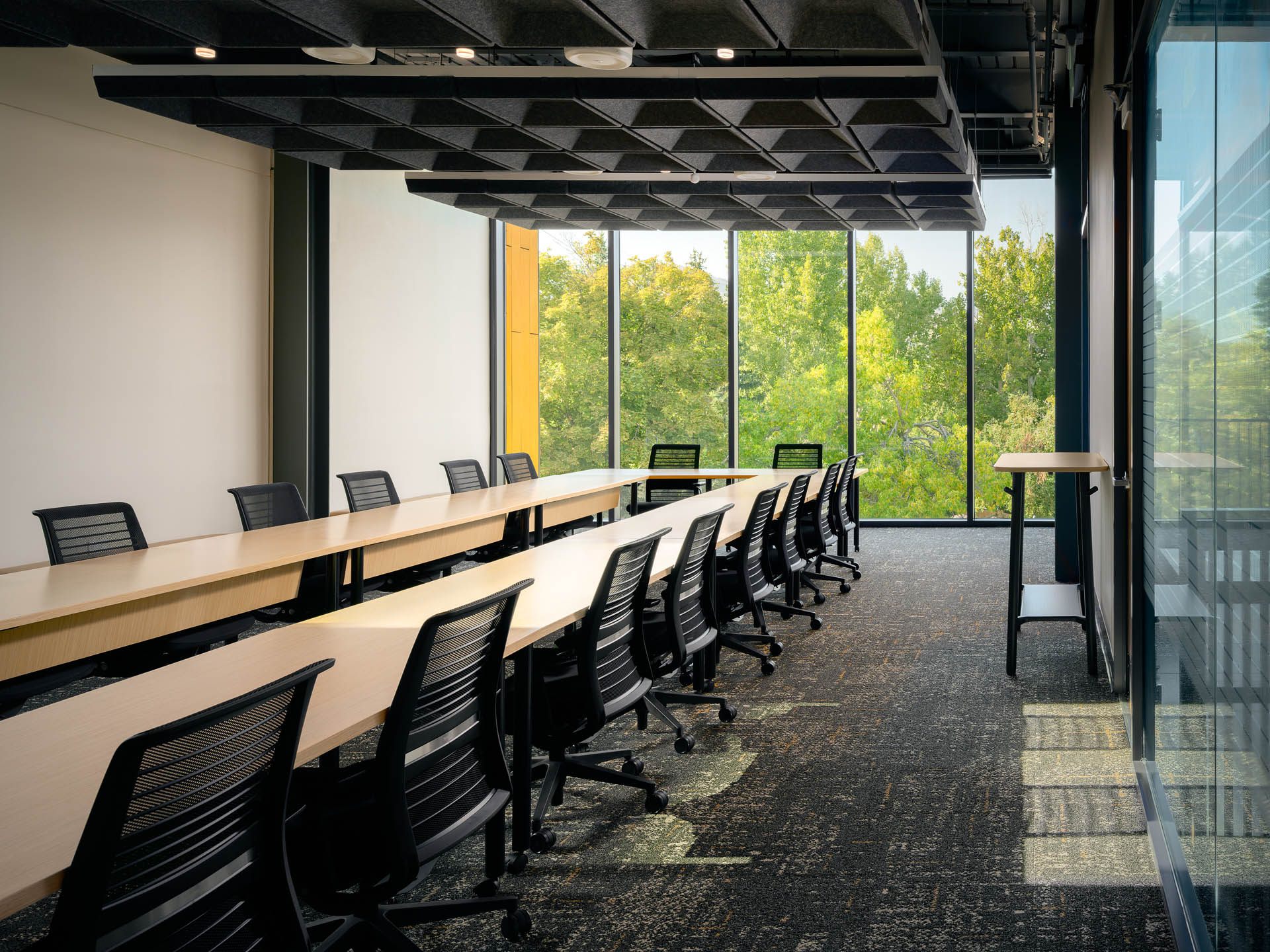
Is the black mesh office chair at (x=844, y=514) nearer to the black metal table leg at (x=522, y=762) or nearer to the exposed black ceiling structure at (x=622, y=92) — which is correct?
the exposed black ceiling structure at (x=622, y=92)

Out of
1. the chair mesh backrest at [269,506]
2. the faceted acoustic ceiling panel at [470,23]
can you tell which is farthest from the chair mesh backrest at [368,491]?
the faceted acoustic ceiling panel at [470,23]

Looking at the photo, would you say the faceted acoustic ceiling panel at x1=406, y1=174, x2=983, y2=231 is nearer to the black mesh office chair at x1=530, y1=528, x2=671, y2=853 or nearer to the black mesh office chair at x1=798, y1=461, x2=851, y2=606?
the black mesh office chair at x1=798, y1=461, x2=851, y2=606

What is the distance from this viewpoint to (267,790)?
1846 mm

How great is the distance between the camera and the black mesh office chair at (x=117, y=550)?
4.33 meters

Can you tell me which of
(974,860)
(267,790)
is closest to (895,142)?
(974,860)

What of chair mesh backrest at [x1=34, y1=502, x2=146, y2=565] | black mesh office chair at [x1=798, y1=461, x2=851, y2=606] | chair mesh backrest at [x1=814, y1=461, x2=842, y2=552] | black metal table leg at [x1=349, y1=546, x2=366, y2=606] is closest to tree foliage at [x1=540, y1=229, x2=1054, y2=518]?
black mesh office chair at [x1=798, y1=461, x2=851, y2=606]

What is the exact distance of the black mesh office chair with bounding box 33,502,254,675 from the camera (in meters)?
4.33

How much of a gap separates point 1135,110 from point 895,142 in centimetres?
346

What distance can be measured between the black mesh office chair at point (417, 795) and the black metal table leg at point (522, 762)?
418 mm

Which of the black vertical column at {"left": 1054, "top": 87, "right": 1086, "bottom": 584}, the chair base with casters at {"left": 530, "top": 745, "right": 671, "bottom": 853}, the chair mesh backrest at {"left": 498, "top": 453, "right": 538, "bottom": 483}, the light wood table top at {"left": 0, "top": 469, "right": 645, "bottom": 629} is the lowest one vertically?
the chair base with casters at {"left": 530, "top": 745, "right": 671, "bottom": 853}

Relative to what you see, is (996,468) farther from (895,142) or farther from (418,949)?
Answer: (418,949)

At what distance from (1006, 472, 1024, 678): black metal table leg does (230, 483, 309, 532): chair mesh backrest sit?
384cm

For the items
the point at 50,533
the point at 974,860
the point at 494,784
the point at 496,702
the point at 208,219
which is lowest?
the point at 974,860

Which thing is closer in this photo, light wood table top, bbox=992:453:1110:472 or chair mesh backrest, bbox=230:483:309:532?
light wood table top, bbox=992:453:1110:472
